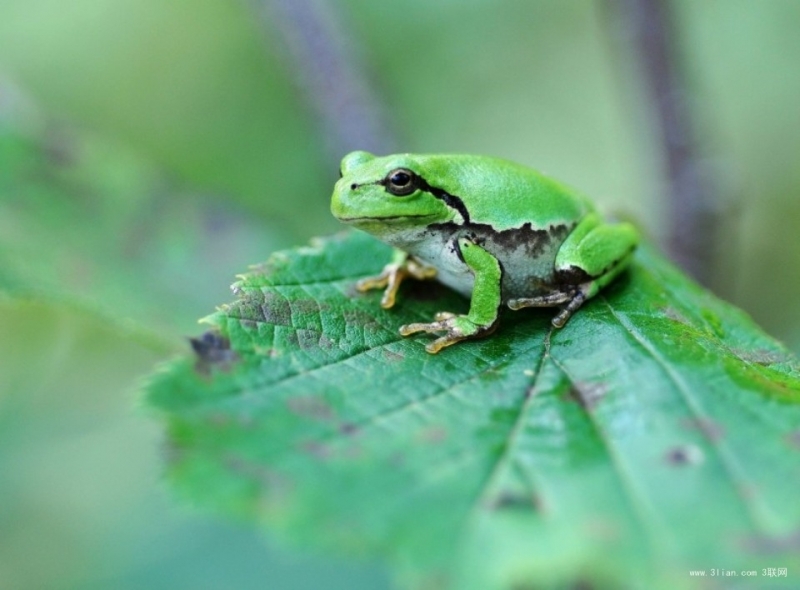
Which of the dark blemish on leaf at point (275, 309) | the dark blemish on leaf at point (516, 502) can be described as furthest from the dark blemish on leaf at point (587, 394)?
the dark blemish on leaf at point (275, 309)

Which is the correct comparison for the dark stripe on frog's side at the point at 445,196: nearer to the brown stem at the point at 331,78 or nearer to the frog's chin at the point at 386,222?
the frog's chin at the point at 386,222

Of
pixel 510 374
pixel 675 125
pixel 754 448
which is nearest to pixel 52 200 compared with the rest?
pixel 510 374

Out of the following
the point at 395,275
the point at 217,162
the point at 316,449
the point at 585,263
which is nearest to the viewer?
the point at 316,449

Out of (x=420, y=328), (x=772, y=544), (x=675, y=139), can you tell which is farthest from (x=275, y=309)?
(x=675, y=139)

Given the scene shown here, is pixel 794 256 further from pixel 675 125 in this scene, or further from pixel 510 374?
pixel 510 374

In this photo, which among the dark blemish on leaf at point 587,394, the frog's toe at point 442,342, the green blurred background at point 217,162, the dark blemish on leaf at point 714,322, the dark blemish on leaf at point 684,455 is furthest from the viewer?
the green blurred background at point 217,162

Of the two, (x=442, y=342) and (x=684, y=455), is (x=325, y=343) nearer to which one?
(x=442, y=342)

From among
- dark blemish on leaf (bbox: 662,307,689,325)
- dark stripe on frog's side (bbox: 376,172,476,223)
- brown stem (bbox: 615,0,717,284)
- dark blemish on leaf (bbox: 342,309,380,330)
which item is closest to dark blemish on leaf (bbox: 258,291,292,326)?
dark blemish on leaf (bbox: 342,309,380,330)
